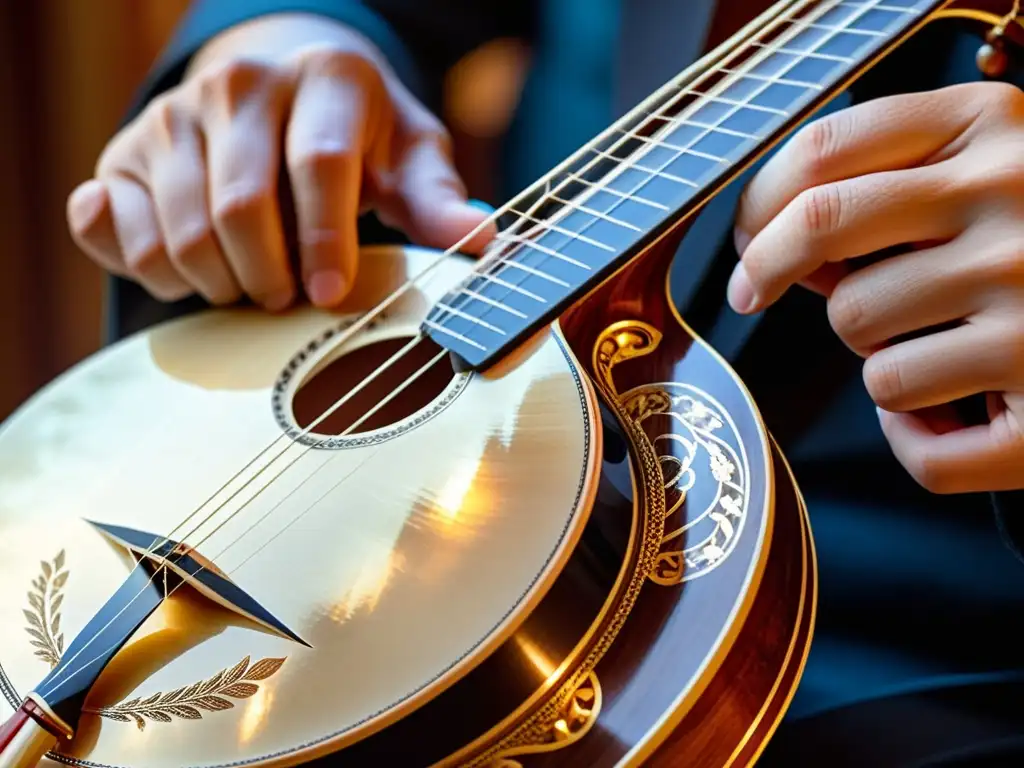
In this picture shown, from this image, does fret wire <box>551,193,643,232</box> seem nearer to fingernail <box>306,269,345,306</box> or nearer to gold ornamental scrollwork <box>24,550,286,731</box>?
fingernail <box>306,269,345,306</box>

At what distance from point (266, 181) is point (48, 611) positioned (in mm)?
321

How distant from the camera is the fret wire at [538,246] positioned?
0.54 meters

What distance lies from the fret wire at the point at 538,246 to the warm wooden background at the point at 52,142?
45.8 inches

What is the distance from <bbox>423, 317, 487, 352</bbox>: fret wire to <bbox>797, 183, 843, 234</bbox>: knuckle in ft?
0.59

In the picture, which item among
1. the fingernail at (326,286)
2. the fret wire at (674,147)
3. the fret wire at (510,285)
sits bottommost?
the fingernail at (326,286)

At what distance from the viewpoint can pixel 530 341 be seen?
525 millimetres

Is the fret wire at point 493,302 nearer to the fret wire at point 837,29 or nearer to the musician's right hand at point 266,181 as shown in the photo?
the musician's right hand at point 266,181

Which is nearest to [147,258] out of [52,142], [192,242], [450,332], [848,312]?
[192,242]

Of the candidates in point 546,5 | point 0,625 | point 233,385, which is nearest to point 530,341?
point 233,385

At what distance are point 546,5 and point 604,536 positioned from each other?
0.90 meters

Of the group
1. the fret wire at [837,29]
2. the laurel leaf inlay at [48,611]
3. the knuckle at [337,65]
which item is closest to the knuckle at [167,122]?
the knuckle at [337,65]

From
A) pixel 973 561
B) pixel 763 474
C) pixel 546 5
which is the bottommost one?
pixel 973 561

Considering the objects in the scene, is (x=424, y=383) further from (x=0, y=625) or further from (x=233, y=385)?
(x=0, y=625)

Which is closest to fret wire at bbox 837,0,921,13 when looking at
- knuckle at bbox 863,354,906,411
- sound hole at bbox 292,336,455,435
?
knuckle at bbox 863,354,906,411
